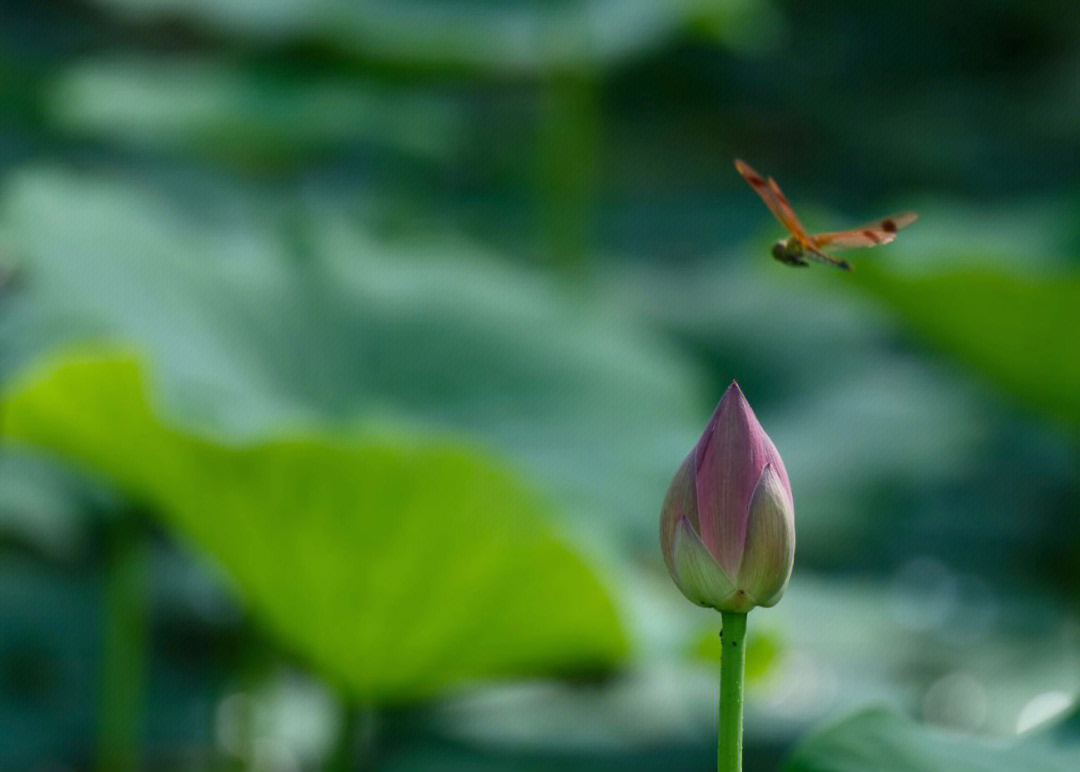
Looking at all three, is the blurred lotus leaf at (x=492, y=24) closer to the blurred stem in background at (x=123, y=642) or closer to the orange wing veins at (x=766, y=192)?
the blurred stem in background at (x=123, y=642)

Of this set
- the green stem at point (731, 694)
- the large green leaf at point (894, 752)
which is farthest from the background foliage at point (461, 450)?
the green stem at point (731, 694)

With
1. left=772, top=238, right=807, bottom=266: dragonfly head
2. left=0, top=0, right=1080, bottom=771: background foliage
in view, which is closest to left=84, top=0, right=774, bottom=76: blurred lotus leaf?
left=0, top=0, right=1080, bottom=771: background foliage

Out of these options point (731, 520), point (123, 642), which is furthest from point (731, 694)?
point (123, 642)

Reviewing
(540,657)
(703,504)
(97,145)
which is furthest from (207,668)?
(97,145)

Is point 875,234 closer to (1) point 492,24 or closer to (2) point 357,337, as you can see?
(2) point 357,337

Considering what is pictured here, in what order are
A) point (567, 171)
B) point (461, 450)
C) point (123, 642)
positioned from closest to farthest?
point (461, 450), point (123, 642), point (567, 171)

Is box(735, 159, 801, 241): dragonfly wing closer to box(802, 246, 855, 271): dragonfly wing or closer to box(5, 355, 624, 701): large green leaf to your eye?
box(802, 246, 855, 271): dragonfly wing

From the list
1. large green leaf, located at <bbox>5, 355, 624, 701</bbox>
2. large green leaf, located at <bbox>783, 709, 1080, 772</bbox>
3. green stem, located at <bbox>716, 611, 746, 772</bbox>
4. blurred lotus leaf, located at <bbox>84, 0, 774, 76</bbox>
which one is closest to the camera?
green stem, located at <bbox>716, 611, 746, 772</bbox>
